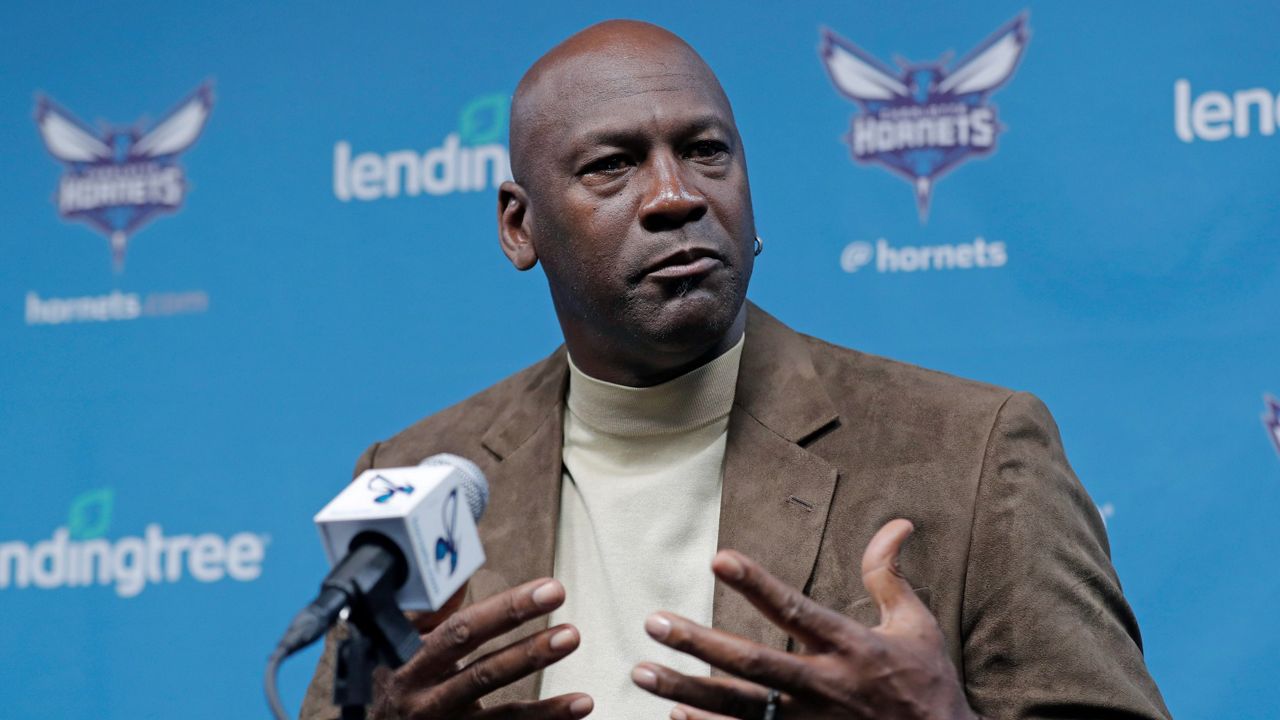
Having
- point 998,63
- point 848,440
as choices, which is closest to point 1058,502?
point 848,440

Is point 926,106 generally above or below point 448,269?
above

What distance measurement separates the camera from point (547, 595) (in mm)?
1454

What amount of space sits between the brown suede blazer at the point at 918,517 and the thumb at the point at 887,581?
0.37 metres

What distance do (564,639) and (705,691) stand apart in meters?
0.15

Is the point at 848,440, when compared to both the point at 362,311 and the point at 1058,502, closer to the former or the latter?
the point at 1058,502

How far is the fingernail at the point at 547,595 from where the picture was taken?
145cm

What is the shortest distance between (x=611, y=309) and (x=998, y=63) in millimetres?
1137

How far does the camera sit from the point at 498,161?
3.19m

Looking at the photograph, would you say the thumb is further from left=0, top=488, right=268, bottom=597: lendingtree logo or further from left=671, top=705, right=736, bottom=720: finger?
left=0, top=488, right=268, bottom=597: lendingtree logo

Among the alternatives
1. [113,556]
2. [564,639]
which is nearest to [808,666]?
[564,639]

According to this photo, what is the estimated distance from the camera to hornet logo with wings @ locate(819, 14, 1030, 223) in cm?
284

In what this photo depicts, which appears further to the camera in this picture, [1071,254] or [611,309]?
[1071,254]

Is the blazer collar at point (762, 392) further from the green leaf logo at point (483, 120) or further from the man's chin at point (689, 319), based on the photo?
the green leaf logo at point (483, 120)

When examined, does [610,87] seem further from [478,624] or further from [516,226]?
[478,624]
